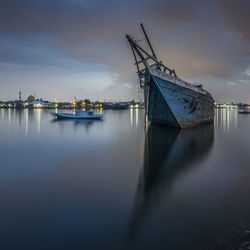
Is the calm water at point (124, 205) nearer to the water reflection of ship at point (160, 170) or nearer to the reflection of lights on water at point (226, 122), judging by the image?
the water reflection of ship at point (160, 170)

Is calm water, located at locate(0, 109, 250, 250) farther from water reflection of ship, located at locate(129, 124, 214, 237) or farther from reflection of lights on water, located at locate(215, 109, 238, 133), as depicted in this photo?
reflection of lights on water, located at locate(215, 109, 238, 133)

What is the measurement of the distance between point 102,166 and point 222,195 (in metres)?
4.87

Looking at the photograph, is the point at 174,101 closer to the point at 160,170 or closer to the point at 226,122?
the point at 160,170

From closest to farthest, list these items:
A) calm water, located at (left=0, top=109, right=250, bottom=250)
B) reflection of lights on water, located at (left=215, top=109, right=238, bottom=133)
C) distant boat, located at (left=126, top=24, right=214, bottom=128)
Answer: calm water, located at (left=0, top=109, right=250, bottom=250) → distant boat, located at (left=126, top=24, right=214, bottom=128) → reflection of lights on water, located at (left=215, top=109, right=238, bottom=133)

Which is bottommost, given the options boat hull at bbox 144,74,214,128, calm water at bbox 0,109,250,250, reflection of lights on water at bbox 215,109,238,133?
calm water at bbox 0,109,250,250

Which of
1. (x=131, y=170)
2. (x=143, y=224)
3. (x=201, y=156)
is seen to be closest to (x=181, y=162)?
(x=201, y=156)

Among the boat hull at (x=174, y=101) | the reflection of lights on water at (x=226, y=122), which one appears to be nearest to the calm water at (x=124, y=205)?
the boat hull at (x=174, y=101)

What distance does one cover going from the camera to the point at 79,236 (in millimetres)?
3301

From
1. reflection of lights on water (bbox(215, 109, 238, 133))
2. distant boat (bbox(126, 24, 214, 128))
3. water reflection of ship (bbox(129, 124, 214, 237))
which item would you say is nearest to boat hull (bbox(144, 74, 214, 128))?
distant boat (bbox(126, 24, 214, 128))

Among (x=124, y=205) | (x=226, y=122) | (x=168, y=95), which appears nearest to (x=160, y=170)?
(x=124, y=205)

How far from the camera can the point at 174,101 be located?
15.6 m

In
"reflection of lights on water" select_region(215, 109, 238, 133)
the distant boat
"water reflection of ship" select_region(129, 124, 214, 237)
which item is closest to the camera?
"water reflection of ship" select_region(129, 124, 214, 237)

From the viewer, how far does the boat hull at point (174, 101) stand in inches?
592

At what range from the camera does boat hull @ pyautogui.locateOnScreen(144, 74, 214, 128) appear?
1504 centimetres
